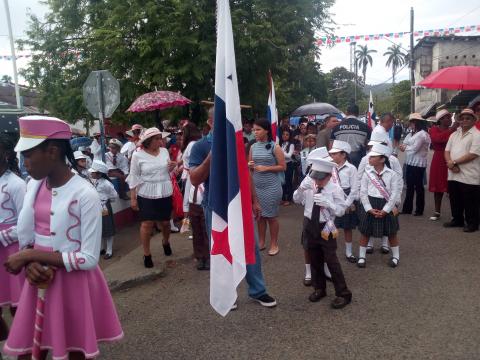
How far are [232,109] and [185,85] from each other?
943 cm

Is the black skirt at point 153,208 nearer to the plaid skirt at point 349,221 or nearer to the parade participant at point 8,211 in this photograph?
the plaid skirt at point 349,221

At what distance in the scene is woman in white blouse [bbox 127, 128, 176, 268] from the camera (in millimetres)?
5641

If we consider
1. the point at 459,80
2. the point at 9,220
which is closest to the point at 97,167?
the point at 9,220

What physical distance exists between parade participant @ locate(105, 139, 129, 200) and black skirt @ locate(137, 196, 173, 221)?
3.00 meters

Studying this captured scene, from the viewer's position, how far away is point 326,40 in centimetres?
1424

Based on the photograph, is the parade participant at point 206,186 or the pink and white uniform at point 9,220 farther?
the parade participant at point 206,186

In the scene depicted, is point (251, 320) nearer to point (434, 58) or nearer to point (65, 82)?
point (65, 82)

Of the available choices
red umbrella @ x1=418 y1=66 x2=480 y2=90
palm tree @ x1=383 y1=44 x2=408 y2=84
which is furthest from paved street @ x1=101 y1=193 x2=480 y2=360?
palm tree @ x1=383 y1=44 x2=408 y2=84

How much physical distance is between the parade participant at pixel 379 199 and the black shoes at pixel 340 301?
1.14 m

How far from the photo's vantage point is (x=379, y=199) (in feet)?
17.2

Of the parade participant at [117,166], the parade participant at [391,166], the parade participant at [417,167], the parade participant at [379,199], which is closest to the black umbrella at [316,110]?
the parade participant at [417,167]

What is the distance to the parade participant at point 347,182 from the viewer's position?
5.36 m

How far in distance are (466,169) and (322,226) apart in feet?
11.9

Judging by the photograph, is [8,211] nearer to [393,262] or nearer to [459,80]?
[393,262]
